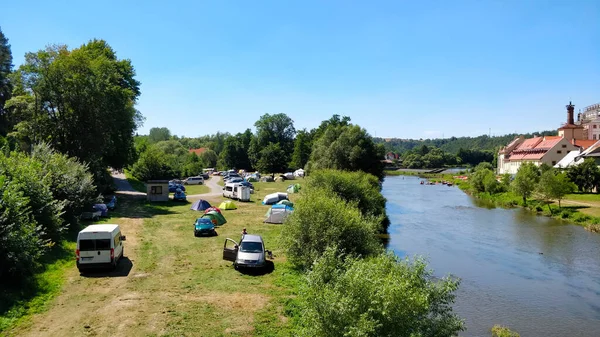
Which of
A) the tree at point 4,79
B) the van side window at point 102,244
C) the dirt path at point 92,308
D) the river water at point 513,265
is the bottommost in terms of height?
the river water at point 513,265

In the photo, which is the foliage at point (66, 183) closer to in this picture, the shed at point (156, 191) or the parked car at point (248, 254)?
the parked car at point (248, 254)

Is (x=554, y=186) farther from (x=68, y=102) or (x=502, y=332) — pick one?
(x=68, y=102)

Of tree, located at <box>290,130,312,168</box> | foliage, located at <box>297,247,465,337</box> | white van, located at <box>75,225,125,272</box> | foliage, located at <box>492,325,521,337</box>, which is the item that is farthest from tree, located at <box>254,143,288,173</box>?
foliage, located at <box>297,247,465,337</box>

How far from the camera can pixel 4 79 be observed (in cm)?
5588

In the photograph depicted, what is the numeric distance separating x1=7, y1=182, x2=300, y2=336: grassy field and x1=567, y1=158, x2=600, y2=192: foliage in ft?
170

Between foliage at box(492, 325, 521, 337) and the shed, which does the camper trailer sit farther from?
foliage at box(492, 325, 521, 337)

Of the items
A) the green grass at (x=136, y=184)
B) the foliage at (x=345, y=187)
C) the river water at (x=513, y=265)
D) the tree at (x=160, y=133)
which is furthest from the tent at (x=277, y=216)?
the tree at (x=160, y=133)

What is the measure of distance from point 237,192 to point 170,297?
31.8 meters

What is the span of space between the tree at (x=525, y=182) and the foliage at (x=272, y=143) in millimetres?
59581

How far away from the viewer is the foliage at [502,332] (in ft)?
55.0

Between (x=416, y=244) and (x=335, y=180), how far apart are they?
8.16m

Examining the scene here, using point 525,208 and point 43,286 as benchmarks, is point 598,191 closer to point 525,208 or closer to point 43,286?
point 525,208

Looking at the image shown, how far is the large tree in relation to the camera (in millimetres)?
36562

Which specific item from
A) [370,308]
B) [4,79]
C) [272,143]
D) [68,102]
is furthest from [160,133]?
[370,308]
